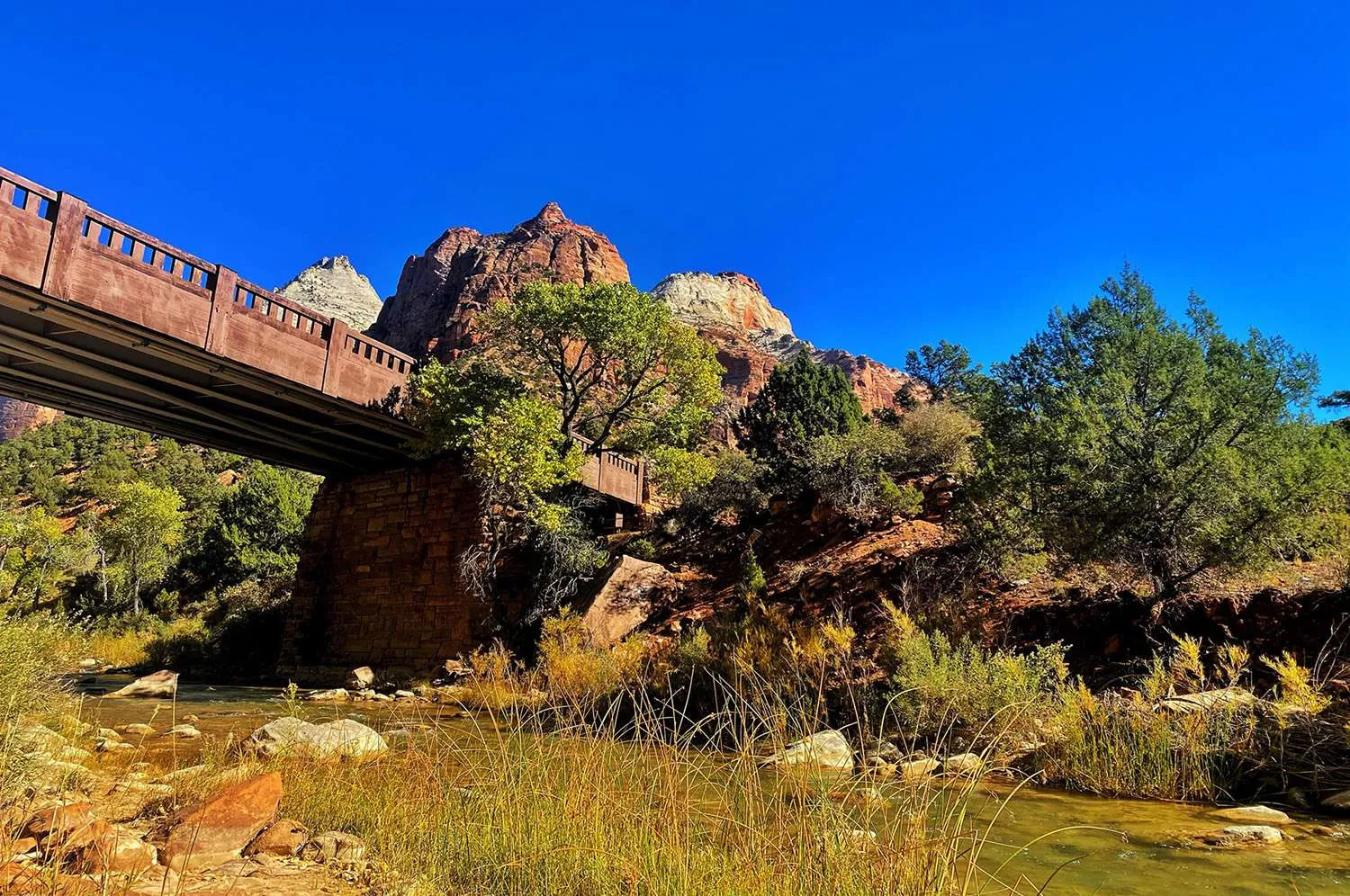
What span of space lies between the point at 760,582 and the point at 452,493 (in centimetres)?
786

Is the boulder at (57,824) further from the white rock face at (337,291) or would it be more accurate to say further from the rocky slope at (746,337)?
the white rock face at (337,291)

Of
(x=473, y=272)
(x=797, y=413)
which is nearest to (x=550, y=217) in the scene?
(x=473, y=272)

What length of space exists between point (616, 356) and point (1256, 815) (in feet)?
43.7

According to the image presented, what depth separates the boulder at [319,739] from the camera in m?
5.57

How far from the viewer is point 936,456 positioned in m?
19.4

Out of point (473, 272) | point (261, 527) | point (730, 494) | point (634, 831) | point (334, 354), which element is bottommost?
point (634, 831)

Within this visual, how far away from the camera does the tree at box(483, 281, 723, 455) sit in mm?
15742

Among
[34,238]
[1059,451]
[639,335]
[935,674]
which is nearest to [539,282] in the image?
[639,335]

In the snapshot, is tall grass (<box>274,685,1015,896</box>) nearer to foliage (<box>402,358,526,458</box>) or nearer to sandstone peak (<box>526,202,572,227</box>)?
foliage (<box>402,358,526,458</box>)

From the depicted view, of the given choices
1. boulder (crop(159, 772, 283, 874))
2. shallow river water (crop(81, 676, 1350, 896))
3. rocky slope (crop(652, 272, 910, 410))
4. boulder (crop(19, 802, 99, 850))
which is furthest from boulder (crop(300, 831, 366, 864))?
rocky slope (crop(652, 272, 910, 410))

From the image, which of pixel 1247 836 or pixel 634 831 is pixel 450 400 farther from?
pixel 1247 836

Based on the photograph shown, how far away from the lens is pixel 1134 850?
4.30m

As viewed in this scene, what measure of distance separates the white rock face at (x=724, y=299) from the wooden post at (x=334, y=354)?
70598 millimetres

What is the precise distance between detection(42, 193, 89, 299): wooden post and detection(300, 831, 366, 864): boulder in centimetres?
1018
